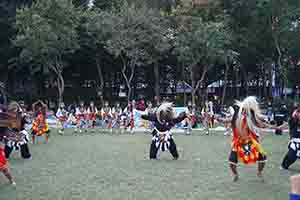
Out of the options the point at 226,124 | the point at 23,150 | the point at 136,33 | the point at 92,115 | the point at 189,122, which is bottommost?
the point at 23,150

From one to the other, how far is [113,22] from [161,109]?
1889 cm

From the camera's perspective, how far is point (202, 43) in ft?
97.5

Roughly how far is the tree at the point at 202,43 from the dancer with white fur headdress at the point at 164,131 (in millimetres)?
17315

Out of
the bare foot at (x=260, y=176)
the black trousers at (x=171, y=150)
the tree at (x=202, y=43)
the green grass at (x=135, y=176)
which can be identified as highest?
the tree at (x=202, y=43)

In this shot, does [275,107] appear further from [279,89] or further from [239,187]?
[239,187]

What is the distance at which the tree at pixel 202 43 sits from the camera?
2950cm

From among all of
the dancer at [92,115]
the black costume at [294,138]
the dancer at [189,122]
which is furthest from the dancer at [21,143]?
the dancer at [92,115]

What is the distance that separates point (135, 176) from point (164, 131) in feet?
9.59

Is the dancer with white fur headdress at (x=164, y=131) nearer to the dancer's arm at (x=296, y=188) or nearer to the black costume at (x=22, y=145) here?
the black costume at (x=22, y=145)

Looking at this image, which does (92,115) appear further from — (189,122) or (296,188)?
(296,188)

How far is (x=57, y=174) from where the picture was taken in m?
10.5

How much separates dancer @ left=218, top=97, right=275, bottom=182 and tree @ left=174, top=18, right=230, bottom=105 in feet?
67.5

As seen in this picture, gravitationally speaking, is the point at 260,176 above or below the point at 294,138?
below

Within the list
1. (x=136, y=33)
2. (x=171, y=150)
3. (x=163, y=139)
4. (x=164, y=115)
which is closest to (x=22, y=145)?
(x=163, y=139)
